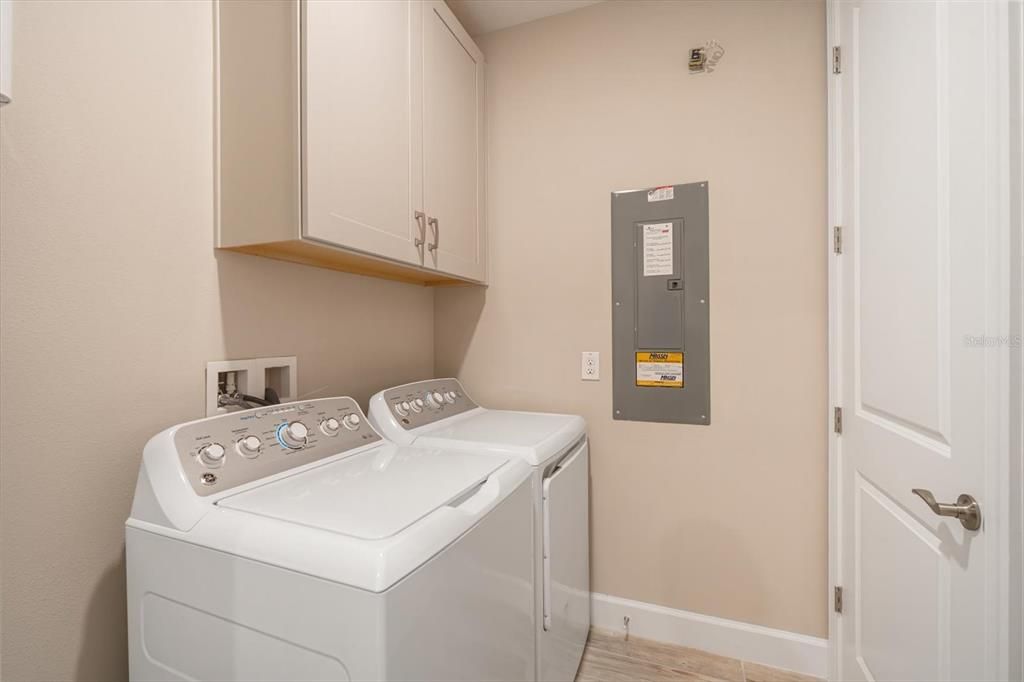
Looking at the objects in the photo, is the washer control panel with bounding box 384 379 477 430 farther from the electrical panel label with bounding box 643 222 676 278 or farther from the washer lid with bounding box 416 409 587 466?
the electrical panel label with bounding box 643 222 676 278

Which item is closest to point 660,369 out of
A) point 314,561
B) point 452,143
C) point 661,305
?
point 661,305

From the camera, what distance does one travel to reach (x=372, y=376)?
1.73 m

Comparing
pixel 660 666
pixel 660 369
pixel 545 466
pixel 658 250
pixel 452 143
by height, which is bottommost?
pixel 660 666

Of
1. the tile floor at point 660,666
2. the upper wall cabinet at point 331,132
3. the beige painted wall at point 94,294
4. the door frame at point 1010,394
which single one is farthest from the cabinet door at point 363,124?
the tile floor at point 660,666

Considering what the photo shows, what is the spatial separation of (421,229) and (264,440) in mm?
808

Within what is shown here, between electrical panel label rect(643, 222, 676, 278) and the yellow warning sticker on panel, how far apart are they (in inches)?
12.8

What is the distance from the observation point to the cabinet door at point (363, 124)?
1.05 meters

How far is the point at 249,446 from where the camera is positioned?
39.5 inches

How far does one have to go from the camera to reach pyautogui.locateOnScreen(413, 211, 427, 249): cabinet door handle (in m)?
1.46

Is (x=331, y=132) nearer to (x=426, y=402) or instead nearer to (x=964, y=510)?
(x=426, y=402)

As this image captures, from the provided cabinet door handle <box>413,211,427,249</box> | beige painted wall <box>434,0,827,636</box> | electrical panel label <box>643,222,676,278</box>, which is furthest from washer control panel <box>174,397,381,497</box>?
electrical panel label <box>643,222,676,278</box>

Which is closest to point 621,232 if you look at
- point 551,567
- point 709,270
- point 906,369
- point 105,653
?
point 709,270

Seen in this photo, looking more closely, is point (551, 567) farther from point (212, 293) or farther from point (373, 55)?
point (373, 55)

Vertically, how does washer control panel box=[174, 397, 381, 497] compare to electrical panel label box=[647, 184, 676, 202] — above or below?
below
